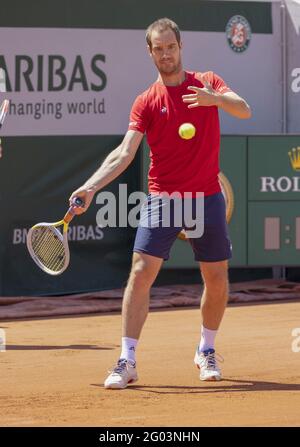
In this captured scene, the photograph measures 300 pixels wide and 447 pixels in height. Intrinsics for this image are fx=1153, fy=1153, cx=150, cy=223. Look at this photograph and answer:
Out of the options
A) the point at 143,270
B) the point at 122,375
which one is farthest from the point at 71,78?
the point at 122,375

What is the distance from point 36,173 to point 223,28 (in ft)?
7.87

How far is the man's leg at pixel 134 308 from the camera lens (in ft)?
20.6

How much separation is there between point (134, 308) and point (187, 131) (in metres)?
1.01

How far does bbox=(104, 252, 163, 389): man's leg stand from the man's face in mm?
1027

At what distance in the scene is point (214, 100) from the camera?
6.04 metres

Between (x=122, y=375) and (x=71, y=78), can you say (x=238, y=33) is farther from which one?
(x=122, y=375)

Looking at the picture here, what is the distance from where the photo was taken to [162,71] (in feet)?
20.6

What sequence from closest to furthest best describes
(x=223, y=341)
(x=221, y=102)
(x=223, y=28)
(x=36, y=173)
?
1. (x=221, y=102)
2. (x=223, y=341)
3. (x=36, y=173)
4. (x=223, y=28)

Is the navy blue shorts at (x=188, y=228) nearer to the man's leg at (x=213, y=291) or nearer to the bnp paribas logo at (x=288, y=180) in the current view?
the man's leg at (x=213, y=291)

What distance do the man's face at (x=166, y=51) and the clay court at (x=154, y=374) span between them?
1.75 m

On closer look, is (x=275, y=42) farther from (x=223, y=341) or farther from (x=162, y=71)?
(x=162, y=71)

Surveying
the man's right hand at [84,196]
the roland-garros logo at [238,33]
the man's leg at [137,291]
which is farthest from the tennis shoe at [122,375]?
the roland-garros logo at [238,33]

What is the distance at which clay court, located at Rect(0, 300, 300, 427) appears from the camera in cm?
551
